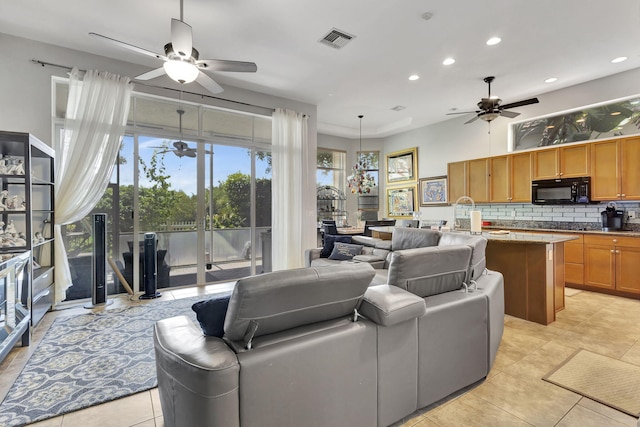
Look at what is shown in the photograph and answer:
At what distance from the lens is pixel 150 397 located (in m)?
2.04

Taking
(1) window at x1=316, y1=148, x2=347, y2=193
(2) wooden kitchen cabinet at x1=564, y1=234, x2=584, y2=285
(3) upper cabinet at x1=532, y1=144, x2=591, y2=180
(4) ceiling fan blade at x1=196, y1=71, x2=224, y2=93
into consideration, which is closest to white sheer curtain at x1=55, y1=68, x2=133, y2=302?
(4) ceiling fan blade at x1=196, y1=71, x2=224, y2=93

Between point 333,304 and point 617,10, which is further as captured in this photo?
point 617,10

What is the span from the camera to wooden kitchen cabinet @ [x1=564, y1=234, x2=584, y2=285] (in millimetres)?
4473

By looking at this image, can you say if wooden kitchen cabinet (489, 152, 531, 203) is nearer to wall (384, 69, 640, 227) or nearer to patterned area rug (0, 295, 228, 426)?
wall (384, 69, 640, 227)

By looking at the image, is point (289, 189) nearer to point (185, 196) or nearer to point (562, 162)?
point (185, 196)

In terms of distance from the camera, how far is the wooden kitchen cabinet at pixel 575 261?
447 cm

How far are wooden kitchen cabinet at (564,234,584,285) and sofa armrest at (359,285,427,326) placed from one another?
14.0 ft

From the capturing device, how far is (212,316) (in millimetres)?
1378

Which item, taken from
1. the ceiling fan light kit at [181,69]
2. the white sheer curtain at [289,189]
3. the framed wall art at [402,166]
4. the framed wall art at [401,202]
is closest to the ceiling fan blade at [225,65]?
the ceiling fan light kit at [181,69]

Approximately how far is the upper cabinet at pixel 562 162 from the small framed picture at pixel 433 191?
190cm

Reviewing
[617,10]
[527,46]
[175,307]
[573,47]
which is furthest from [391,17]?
[175,307]

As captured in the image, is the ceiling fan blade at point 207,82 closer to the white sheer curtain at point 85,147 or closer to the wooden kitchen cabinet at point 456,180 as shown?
the white sheer curtain at point 85,147

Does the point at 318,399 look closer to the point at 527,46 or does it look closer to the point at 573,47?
the point at 527,46

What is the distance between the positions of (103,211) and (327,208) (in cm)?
502
